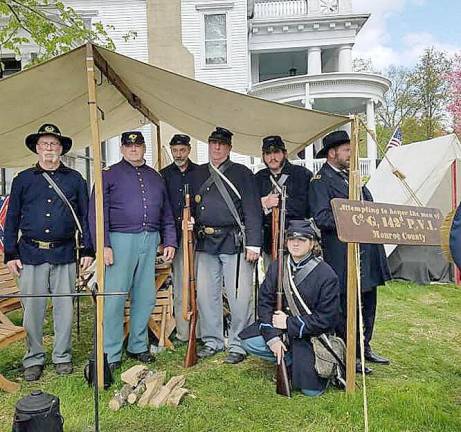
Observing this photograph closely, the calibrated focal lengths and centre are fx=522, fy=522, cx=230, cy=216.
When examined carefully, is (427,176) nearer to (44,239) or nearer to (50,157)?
(50,157)

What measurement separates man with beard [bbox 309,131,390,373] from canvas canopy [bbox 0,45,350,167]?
22 centimetres

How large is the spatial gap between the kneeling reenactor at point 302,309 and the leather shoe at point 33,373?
1.61 metres

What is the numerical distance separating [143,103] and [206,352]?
2.19 metres

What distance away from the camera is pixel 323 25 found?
16016 millimetres

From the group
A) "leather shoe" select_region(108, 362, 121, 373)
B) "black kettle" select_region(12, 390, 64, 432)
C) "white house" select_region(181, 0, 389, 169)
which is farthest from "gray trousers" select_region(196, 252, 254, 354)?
"white house" select_region(181, 0, 389, 169)

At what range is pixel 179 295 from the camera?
14.6 ft

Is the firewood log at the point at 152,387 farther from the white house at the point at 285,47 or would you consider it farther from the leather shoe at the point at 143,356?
the white house at the point at 285,47

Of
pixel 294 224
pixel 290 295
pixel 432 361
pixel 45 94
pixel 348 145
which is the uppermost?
pixel 45 94

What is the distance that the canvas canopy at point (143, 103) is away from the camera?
135 inches

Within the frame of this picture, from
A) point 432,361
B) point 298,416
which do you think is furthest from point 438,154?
point 298,416

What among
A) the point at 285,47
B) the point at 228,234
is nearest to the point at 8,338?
the point at 228,234

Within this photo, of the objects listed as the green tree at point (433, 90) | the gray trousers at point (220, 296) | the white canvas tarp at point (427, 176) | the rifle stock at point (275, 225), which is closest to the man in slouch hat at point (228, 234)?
the gray trousers at point (220, 296)

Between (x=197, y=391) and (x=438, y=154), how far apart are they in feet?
18.1

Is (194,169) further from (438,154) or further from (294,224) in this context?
(438,154)
